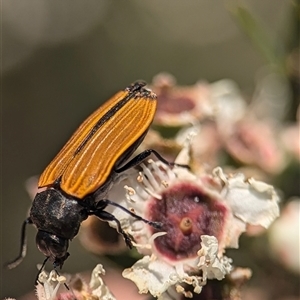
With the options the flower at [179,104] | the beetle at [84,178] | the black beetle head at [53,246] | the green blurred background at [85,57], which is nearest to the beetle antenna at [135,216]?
the beetle at [84,178]

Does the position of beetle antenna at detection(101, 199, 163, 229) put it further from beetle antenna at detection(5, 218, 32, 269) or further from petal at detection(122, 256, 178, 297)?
beetle antenna at detection(5, 218, 32, 269)

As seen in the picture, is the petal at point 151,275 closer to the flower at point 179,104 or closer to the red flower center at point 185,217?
the red flower center at point 185,217

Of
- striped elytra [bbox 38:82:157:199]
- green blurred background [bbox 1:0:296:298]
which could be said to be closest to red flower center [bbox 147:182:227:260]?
striped elytra [bbox 38:82:157:199]

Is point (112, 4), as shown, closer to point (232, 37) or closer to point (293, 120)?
point (232, 37)

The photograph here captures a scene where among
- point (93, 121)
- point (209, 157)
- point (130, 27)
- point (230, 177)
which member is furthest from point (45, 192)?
point (130, 27)

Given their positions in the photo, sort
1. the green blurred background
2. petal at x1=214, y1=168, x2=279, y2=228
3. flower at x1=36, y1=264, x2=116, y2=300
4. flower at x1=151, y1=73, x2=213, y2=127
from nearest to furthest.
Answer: flower at x1=36, y1=264, x2=116, y2=300
petal at x1=214, y1=168, x2=279, y2=228
flower at x1=151, y1=73, x2=213, y2=127
the green blurred background

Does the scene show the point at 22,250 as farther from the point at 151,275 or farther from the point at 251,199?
the point at 251,199
